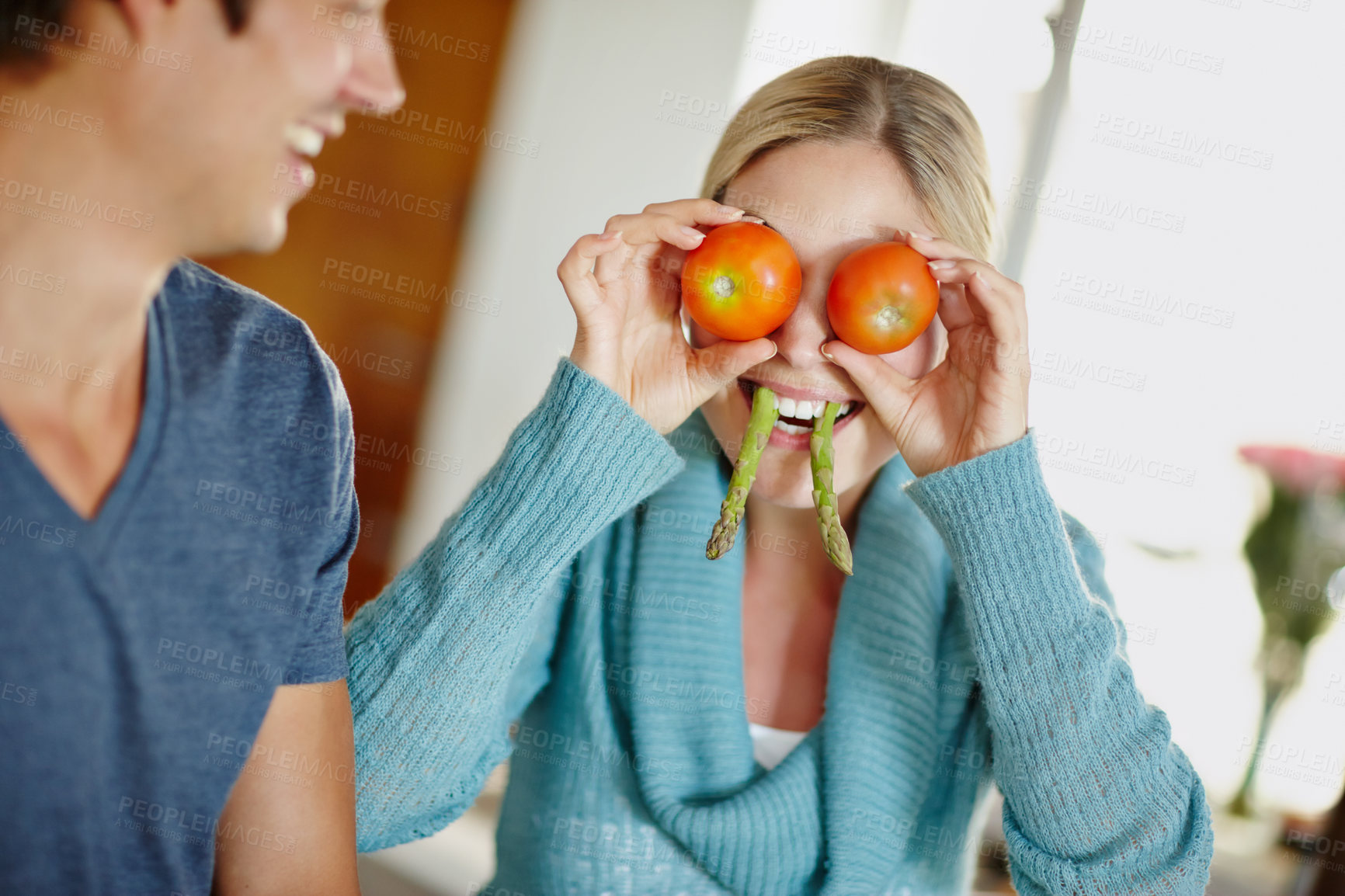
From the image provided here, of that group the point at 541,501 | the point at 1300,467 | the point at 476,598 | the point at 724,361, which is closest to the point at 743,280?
the point at 724,361

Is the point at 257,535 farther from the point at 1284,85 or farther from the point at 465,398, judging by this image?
the point at 465,398

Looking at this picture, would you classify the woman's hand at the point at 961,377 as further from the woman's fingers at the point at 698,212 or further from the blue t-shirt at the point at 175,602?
the blue t-shirt at the point at 175,602

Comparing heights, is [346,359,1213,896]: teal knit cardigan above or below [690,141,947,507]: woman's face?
below

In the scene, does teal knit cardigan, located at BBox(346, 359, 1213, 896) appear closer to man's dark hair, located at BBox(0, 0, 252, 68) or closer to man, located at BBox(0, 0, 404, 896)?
man, located at BBox(0, 0, 404, 896)

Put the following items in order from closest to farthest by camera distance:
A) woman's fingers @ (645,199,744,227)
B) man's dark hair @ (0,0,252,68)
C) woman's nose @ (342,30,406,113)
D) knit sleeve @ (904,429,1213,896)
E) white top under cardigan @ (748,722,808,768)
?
man's dark hair @ (0,0,252,68)
woman's nose @ (342,30,406,113)
knit sleeve @ (904,429,1213,896)
woman's fingers @ (645,199,744,227)
white top under cardigan @ (748,722,808,768)

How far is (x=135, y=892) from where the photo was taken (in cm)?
74

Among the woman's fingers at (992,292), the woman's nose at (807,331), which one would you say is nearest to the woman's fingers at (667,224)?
the woman's nose at (807,331)

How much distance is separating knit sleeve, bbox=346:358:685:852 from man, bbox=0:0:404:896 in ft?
0.76

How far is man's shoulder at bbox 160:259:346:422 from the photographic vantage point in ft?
2.53

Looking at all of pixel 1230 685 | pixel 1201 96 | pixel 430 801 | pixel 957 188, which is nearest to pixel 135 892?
pixel 430 801

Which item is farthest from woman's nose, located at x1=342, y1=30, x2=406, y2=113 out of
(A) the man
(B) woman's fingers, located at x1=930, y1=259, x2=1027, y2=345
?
(B) woman's fingers, located at x1=930, y1=259, x2=1027, y2=345

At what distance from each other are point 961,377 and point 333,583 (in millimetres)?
770

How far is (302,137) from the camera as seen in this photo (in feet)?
2.33

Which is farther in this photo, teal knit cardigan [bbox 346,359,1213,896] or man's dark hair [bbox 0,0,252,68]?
teal knit cardigan [bbox 346,359,1213,896]
